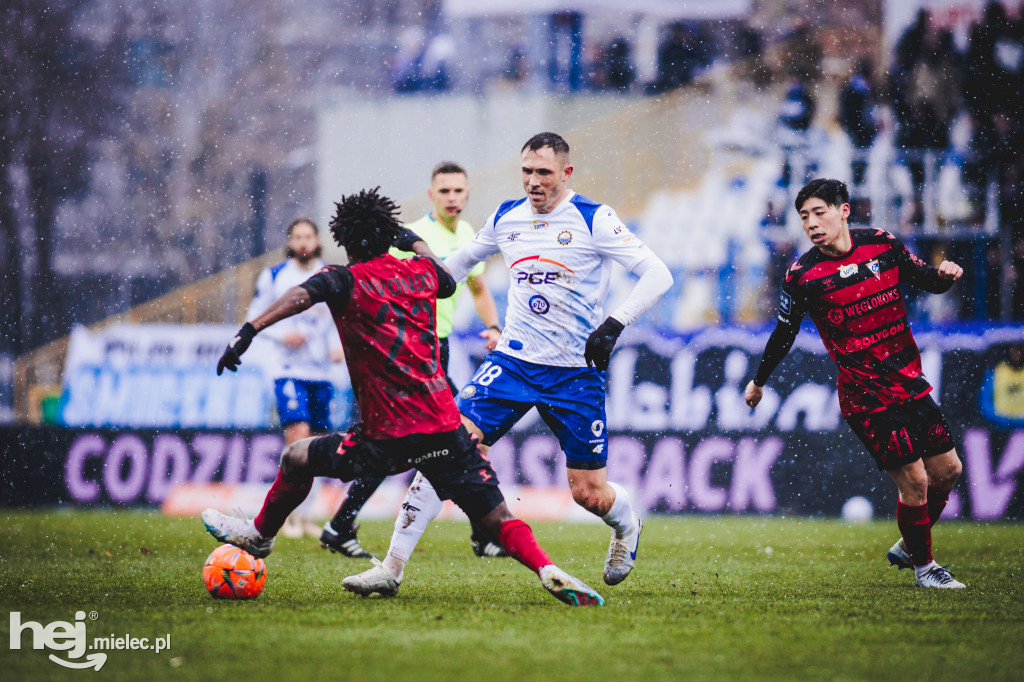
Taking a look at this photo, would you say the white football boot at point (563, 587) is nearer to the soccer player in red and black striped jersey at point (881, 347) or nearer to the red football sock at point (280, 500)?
the red football sock at point (280, 500)

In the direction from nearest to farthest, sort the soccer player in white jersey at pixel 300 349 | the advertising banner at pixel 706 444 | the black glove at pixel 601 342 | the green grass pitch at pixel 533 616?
1. the green grass pitch at pixel 533 616
2. the black glove at pixel 601 342
3. the soccer player in white jersey at pixel 300 349
4. the advertising banner at pixel 706 444

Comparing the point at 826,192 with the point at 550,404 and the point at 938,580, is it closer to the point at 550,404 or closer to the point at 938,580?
the point at 550,404

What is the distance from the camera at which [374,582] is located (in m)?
5.39

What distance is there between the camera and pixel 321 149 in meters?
17.8

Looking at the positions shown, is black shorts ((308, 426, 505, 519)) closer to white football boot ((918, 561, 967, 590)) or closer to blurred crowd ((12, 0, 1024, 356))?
white football boot ((918, 561, 967, 590))

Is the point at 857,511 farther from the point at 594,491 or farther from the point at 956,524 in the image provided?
the point at 594,491

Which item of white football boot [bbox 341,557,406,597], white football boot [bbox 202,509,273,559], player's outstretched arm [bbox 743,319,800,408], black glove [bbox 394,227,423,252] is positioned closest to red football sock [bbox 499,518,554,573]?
white football boot [bbox 341,557,406,597]

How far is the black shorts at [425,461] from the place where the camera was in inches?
197

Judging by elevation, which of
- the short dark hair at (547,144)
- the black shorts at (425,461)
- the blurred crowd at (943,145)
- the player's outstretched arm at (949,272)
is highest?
the blurred crowd at (943,145)

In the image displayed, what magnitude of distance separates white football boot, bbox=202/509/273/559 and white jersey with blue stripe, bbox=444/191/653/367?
5.23ft

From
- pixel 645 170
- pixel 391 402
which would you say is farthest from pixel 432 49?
pixel 391 402

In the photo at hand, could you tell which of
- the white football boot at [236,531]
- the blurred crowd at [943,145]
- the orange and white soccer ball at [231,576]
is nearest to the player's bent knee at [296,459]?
the white football boot at [236,531]

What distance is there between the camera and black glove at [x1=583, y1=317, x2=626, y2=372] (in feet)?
17.1

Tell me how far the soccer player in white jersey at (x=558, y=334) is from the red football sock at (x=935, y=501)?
1719 millimetres
